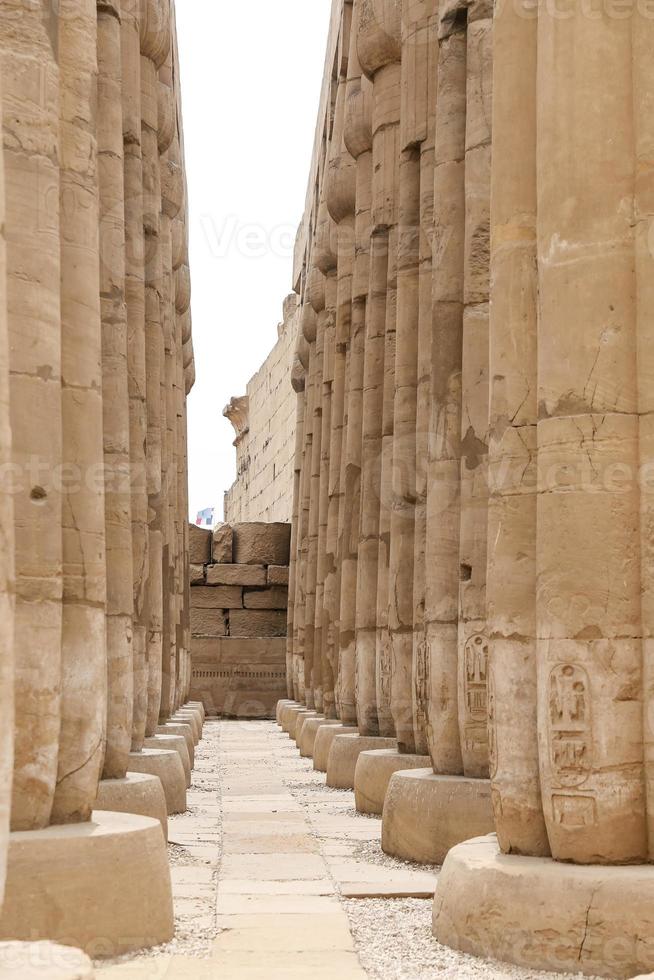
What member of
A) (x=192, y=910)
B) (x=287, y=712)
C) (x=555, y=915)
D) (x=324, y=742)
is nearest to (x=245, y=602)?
(x=287, y=712)

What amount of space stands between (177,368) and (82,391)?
1298 centimetres

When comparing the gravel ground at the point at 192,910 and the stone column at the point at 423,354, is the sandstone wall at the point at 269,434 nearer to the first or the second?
the gravel ground at the point at 192,910

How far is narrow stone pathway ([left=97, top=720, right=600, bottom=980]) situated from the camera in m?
5.47

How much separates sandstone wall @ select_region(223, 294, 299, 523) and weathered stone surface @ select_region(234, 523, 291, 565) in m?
3.10

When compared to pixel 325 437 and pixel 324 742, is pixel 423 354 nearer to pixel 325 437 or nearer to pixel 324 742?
pixel 324 742

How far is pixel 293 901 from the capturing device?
717cm

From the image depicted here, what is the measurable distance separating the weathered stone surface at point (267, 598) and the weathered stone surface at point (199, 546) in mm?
1200

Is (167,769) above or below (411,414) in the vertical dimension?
below

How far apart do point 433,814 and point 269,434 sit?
32.1m

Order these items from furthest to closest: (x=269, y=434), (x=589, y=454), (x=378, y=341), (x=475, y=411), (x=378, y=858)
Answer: (x=269, y=434), (x=378, y=341), (x=475, y=411), (x=378, y=858), (x=589, y=454)

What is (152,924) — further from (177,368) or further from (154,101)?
(177,368)

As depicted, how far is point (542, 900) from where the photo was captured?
17.3ft

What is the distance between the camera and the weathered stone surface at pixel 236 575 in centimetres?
2920

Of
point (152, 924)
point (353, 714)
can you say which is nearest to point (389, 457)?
point (353, 714)
